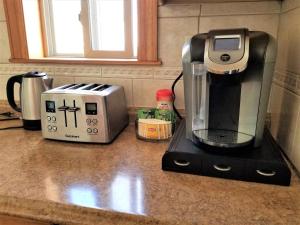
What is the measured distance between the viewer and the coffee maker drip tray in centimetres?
71

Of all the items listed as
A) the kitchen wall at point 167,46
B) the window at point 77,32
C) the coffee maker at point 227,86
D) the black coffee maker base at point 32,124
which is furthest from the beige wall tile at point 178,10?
the black coffee maker base at point 32,124

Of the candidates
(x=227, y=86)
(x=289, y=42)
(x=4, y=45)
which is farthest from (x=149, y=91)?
(x=4, y=45)

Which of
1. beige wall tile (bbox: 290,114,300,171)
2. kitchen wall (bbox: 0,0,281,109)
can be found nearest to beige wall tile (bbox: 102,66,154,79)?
kitchen wall (bbox: 0,0,281,109)

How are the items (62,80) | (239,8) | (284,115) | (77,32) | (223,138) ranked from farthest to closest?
Answer: 1. (77,32)
2. (62,80)
3. (239,8)
4. (284,115)
5. (223,138)

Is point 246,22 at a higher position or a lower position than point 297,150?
higher

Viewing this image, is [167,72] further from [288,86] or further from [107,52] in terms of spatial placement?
[288,86]

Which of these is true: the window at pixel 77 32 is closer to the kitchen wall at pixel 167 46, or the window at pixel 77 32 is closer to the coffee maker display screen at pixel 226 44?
the kitchen wall at pixel 167 46

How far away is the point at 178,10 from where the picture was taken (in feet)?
3.43

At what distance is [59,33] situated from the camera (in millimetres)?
1364

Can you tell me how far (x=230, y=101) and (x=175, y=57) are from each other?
40cm

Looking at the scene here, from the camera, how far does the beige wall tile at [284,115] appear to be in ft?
2.53

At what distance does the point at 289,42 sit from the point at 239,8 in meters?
0.25

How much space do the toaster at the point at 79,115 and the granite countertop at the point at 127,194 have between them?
0.36ft

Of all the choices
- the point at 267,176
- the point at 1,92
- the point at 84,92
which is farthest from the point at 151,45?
the point at 1,92
